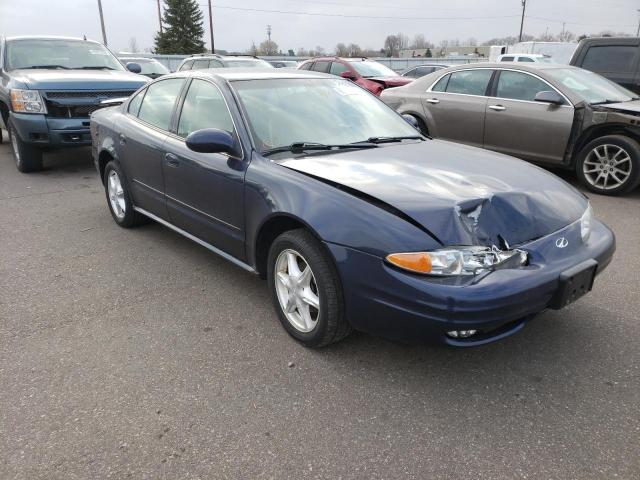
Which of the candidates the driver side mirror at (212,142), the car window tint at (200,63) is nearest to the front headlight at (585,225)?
the driver side mirror at (212,142)

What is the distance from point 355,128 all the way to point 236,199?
3.39ft

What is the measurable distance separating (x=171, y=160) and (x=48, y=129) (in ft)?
14.0

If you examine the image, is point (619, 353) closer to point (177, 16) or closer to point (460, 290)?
point (460, 290)

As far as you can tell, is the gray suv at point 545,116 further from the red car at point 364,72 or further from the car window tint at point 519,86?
the red car at point 364,72

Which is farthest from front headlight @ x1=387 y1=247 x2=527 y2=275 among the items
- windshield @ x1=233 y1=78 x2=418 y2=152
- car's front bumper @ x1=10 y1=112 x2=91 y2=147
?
car's front bumper @ x1=10 y1=112 x2=91 y2=147

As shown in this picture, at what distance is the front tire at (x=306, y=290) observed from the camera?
8.69 feet

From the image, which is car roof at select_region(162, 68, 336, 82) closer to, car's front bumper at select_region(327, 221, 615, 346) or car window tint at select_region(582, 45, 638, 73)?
car's front bumper at select_region(327, 221, 615, 346)

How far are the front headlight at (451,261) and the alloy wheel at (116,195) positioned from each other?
3.43 m

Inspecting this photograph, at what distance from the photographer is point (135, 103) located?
4.71 metres

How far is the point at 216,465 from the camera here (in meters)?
2.12

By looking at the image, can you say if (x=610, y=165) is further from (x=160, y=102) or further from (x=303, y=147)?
(x=160, y=102)

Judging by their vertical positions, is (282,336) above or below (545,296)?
below

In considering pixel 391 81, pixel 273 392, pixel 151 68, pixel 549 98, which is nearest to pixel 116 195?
pixel 273 392

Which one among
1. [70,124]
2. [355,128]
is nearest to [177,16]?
[70,124]
